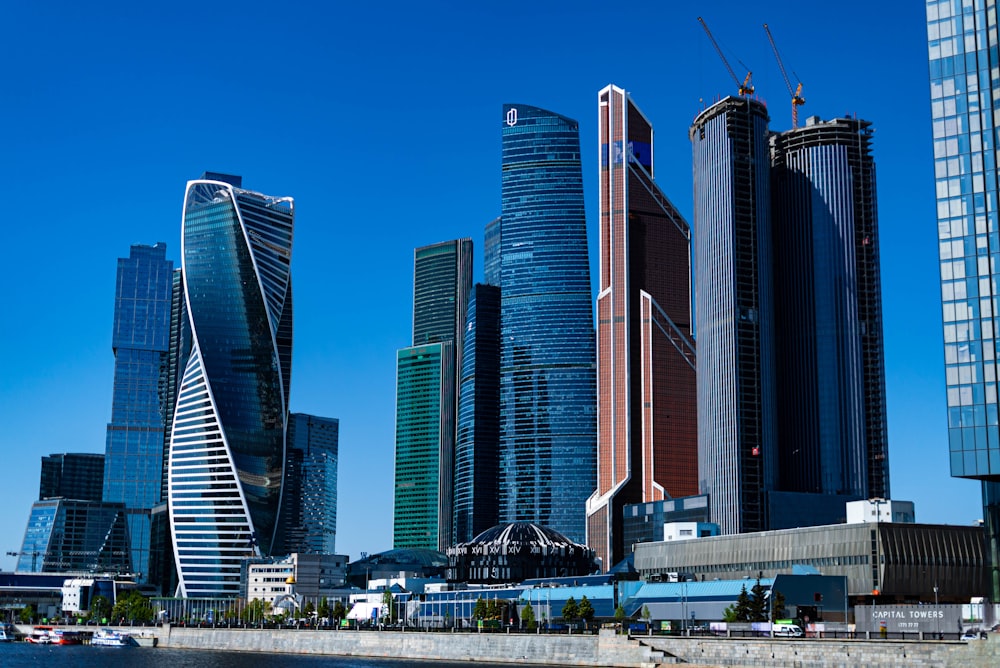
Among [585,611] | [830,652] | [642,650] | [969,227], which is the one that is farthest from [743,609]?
[969,227]

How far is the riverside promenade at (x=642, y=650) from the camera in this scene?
338 ft

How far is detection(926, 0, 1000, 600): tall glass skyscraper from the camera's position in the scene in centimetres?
11688

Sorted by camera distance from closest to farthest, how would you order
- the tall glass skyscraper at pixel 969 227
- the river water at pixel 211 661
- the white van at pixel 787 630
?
1. the tall glass skyscraper at pixel 969 227
2. the white van at pixel 787 630
3. the river water at pixel 211 661

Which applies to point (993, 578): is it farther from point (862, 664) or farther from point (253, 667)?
point (253, 667)

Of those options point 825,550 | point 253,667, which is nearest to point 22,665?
point 253,667

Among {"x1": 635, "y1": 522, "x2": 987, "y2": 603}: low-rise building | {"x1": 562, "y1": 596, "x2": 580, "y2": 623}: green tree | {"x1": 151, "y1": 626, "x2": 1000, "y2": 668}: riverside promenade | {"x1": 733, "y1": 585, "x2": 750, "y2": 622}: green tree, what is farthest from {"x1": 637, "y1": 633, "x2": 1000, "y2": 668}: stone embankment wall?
{"x1": 562, "y1": 596, "x2": 580, "y2": 623}: green tree

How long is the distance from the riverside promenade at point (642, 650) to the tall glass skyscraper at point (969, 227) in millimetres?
20992

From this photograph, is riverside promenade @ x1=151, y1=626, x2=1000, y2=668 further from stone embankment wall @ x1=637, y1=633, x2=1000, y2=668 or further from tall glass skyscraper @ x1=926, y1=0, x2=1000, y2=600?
tall glass skyscraper @ x1=926, y1=0, x2=1000, y2=600

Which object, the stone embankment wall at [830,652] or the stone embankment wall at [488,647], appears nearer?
the stone embankment wall at [830,652]

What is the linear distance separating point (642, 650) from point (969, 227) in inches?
2135

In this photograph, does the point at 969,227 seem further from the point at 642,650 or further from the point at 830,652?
the point at 642,650

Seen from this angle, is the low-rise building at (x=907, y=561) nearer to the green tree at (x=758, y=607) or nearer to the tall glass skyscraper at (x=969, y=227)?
the green tree at (x=758, y=607)

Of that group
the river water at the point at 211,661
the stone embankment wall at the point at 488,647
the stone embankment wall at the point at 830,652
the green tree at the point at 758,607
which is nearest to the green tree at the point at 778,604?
the green tree at the point at 758,607

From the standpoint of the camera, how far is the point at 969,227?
120938 millimetres
